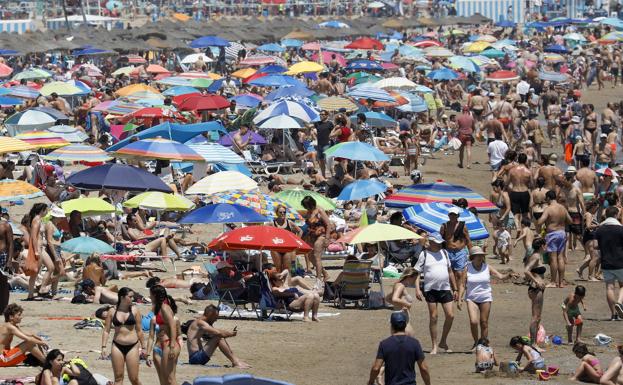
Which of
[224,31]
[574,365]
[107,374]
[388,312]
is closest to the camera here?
[107,374]

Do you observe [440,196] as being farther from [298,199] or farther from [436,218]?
[298,199]

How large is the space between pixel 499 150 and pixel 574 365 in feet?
35.5

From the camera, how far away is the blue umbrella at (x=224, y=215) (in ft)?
46.6

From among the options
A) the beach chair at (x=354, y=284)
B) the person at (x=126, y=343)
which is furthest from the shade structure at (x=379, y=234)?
the person at (x=126, y=343)

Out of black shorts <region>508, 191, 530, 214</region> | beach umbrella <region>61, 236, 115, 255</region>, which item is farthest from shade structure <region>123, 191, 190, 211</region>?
black shorts <region>508, 191, 530, 214</region>

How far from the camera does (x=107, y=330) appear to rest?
33.7 feet

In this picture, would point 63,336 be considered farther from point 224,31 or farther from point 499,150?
point 224,31

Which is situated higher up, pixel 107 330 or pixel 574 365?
pixel 107 330

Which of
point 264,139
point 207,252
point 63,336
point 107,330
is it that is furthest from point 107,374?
point 264,139

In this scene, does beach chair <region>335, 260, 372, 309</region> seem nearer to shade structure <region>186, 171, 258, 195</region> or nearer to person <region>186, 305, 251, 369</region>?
person <region>186, 305, 251, 369</region>

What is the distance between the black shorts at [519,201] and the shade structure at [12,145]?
6.35 metres

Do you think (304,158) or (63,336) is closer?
(63,336)

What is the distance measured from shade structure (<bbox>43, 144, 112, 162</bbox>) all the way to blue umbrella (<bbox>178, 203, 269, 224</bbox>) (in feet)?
14.5

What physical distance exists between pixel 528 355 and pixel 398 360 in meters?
2.97
